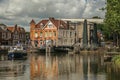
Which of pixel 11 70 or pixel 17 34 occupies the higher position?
pixel 17 34

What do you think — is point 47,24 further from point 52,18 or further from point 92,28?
point 92,28

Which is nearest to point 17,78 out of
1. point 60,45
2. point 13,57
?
point 13,57

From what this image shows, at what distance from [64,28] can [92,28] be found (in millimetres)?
12321

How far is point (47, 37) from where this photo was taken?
158 meters

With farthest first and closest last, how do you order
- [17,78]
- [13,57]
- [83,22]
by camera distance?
[83,22] → [13,57] → [17,78]

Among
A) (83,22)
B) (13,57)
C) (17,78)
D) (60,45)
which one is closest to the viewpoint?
(17,78)

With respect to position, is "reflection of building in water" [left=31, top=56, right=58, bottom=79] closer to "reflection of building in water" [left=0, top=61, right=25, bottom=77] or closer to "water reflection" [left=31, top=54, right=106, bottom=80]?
"water reflection" [left=31, top=54, right=106, bottom=80]

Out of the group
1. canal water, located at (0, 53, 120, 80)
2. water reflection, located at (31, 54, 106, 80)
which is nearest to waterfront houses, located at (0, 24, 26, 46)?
water reflection, located at (31, 54, 106, 80)

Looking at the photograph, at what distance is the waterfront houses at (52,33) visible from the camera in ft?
512

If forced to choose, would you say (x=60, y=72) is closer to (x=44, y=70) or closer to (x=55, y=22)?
(x=44, y=70)

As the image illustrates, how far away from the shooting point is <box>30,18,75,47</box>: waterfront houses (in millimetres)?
156125

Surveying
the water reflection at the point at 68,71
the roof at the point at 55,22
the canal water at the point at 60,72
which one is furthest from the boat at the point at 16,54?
the roof at the point at 55,22

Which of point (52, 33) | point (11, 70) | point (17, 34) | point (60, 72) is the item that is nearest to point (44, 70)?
point (60, 72)

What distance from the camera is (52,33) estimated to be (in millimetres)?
156875
